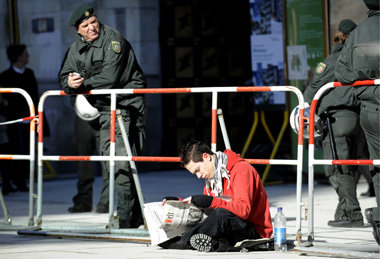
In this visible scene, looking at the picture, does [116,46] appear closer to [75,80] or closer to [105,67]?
[105,67]

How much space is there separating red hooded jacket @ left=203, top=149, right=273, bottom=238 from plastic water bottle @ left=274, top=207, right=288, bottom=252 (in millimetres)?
160

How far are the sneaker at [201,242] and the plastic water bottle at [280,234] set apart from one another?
20.4 inches

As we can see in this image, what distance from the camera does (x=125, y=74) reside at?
944 centimetres

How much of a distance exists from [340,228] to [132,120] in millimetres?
2255

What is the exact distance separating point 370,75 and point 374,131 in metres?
0.43

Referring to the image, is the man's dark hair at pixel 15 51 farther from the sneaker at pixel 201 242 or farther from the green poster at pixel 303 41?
the sneaker at pixel 201 242

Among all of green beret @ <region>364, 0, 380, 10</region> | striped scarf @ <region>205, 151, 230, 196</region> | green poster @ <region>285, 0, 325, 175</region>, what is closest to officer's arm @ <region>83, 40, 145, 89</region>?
striped scarf @ <region>205, 151, 230, 196</region>

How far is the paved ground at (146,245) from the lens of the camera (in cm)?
761

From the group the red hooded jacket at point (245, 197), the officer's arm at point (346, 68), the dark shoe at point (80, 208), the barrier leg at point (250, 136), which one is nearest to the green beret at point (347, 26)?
the officer's arm at point (346, 68)

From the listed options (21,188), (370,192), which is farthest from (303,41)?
(21,188)

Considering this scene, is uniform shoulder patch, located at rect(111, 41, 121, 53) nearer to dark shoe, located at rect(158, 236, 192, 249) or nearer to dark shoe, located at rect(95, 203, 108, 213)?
dark shoe, located at rect(158, 236, 192, 249)

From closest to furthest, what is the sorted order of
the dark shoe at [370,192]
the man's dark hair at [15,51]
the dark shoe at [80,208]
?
1. the dark shoe at [80,208]
2. the dark shoe at [370,192]
3. the man's dark hair at [15,51]

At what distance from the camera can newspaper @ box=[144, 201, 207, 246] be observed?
7.74m

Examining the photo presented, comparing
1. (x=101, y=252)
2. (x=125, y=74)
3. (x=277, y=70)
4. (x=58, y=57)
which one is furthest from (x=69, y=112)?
(x=101, y=252)
